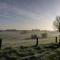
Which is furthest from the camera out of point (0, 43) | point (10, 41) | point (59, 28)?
point (59, 28)

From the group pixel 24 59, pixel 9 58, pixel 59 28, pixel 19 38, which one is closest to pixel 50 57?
pixel 24 59

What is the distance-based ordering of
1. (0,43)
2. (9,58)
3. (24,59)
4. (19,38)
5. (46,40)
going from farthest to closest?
(46,40) < (19,38) < (0,43) < (9,58) < (24,59)

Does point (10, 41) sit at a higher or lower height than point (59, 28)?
lower

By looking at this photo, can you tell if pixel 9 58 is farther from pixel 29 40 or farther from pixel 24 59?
pixel 29 40

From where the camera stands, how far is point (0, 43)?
1004cm

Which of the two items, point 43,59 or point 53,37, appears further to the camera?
point 53,37

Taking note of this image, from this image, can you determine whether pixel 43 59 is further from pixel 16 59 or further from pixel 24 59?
pixel 16 59

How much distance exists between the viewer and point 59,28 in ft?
68.9

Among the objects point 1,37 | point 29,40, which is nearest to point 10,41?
point 1,37

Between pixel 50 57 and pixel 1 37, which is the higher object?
pixel 1 37

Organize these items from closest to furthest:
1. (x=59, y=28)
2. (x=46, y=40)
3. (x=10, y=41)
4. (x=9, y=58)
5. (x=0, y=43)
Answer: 1. (x=9, y=58)
2. (x=0, y=43)
3. (x=10, y=41)
4. (x=46, y=40)
5. (x=59, y=28)

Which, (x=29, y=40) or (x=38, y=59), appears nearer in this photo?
(x=38, y=59)

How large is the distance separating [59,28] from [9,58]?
15906 mm

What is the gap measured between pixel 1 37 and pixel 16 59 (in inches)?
184
